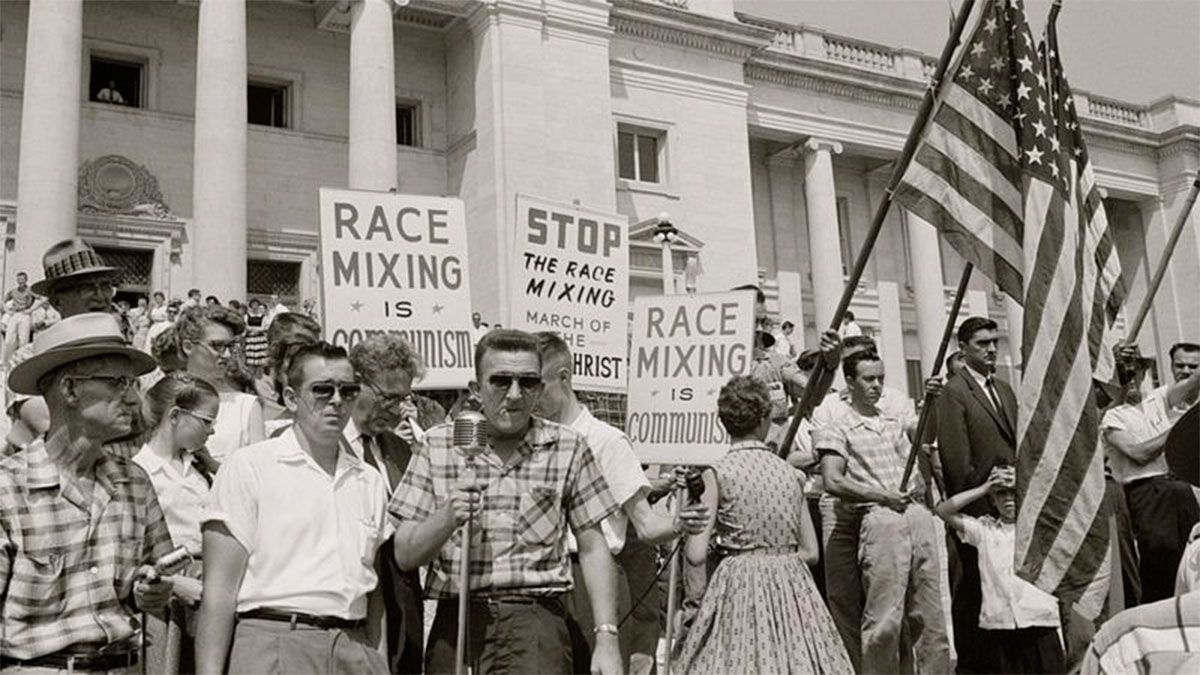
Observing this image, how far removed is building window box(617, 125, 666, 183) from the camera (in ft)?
90.6

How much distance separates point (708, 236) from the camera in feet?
92.0

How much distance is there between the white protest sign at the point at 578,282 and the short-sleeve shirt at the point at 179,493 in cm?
276

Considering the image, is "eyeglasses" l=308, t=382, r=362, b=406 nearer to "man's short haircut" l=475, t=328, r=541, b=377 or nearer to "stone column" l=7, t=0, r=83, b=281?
"man's short haircut" l=475, t=328, r=541, b=377

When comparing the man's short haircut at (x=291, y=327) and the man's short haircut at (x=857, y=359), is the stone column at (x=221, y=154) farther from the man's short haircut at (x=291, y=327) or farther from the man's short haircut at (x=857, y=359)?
the man's short haircut at (x=857, y=359)

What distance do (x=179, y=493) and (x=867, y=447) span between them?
12.9ft

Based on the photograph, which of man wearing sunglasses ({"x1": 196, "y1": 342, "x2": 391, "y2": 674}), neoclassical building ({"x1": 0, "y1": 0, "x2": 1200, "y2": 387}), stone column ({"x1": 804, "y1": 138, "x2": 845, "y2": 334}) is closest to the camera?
man wearing sunglasses ({"x1": 196, "y1": 342, "x2": 391, "y2": 674})

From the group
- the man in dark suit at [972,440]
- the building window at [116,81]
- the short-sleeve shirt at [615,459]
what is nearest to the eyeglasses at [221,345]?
the short-sleeve shirt at [615,459]

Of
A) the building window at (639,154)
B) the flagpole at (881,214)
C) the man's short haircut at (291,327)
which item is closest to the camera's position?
the man's short haircut at (291,327)

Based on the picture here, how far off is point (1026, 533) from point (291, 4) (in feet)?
73.6

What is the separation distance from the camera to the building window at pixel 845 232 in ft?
111

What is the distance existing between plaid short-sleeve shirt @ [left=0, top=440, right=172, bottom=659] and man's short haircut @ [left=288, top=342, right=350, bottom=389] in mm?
757

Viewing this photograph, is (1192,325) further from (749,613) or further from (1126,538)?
(749,613)

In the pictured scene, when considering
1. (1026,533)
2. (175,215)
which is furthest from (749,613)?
(175,215)

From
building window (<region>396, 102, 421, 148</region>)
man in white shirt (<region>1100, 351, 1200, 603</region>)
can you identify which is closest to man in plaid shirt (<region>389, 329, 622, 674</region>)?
man in white shirt (<region>1100, 351, 1200, 603</region>)
